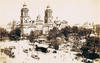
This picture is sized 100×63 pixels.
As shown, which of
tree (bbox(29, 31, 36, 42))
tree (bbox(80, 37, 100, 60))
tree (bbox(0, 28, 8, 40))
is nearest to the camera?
tree (bbox(0, 28, 8, 40))

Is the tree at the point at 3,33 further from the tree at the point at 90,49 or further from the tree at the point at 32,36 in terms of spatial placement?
the tree at the point at 90,49

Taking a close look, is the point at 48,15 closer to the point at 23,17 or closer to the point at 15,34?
the point at 23,17

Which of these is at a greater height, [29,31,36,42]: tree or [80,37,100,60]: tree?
[29,31,36,42]: tree

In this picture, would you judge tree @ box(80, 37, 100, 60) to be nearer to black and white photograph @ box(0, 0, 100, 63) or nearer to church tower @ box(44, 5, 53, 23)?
black and white photograph @ box(0, 0, 100, 63)

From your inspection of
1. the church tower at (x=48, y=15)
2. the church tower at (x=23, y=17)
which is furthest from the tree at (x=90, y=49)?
the church tower at (x=23, y=17)

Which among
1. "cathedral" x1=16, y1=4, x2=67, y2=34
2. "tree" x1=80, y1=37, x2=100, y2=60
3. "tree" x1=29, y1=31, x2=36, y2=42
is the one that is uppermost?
"cathedral" x1=16, y1=4, x2=67, y2=34

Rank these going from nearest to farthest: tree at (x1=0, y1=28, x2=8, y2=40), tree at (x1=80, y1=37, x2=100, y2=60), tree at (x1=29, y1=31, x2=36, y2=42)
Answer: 1. tree at (x1=0, y1=28, x2=8, y2=40)
2. tree at (x1=29, y1=31, x2=36, y2=42)
3. tree at (x1=80, y1=37, x2=100, y2=60)

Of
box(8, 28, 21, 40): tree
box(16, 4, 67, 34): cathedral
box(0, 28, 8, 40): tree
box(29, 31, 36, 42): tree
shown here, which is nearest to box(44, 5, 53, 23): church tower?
box(16, 4, 67, 34): cathedral

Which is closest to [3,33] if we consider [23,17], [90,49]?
[23,17]

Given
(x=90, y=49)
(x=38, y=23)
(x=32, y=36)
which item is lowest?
(x=90, y=49)
